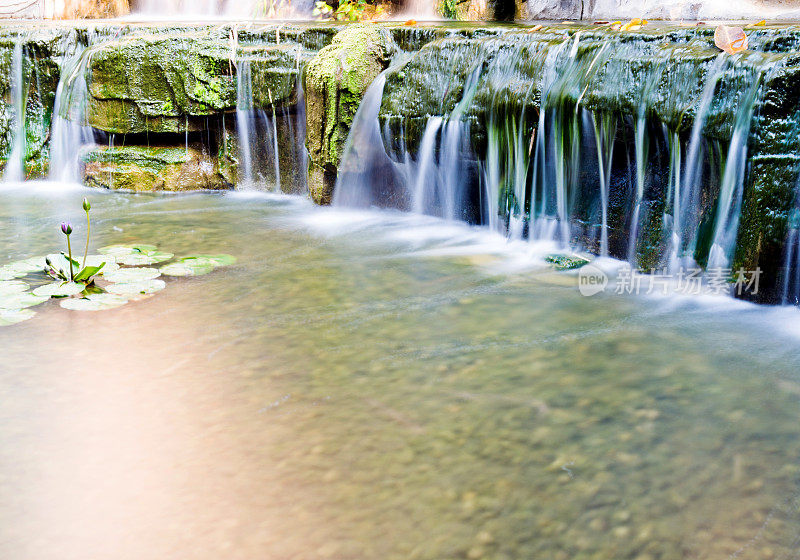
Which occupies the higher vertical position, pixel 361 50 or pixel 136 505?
pixel 361 50

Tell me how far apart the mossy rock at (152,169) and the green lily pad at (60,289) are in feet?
10.4

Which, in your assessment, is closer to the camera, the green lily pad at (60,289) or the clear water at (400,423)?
the clear water at (400,423)

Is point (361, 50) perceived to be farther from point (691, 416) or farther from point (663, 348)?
point (691, 416)

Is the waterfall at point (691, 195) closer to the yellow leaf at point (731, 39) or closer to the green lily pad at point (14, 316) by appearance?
the yellow leaf at point (731, 39)

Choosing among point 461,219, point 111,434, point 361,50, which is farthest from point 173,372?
point 361,50

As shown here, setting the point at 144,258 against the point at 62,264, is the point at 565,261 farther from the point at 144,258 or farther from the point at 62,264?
the point at 62,264

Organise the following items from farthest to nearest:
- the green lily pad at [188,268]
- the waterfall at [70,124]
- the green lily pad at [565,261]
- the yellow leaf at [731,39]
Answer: the waterfall at [70,124], the green lily pad at [565,261], the green lily pad at [188,268], the yellow leaf at [731,39]

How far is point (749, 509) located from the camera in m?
2.21

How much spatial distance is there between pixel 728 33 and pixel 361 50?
2930 mm

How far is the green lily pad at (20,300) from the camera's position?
3.82 metres

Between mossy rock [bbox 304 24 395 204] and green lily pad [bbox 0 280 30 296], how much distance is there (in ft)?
9.04

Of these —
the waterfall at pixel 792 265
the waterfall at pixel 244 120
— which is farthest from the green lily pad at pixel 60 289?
the waterfall at pixel 792 265

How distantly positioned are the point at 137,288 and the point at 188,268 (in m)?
0.42

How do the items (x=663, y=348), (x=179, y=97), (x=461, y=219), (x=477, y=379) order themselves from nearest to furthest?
(x=477, y=379) < (x=663, y=348) < (x=461, y=219) < (x=179, y=97)
